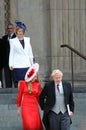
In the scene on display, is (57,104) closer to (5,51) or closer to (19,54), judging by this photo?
(19,54)

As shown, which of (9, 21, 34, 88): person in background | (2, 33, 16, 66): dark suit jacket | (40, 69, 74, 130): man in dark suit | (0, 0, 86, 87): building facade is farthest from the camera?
(0, 0, 86, 87): building facade

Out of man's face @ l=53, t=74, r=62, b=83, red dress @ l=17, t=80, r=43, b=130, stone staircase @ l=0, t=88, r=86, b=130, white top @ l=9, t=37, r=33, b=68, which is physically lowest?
A: stone staircase @ l=0, t=88, r=86, b=130

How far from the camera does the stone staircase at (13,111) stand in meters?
12.4

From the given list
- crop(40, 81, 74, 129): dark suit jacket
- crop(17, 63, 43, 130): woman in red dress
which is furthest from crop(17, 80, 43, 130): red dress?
crop(40, 81, 74, 129): dark suit jacket

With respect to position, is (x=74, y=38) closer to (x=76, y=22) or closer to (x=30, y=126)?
(x=76, y=22)

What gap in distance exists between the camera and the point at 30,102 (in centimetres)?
1095

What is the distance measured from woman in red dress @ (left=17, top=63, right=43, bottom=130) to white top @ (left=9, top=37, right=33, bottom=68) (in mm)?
2048

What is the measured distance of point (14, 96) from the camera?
47.2 feet

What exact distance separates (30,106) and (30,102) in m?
0.07

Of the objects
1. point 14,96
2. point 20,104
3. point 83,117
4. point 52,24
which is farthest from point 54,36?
point 20,104

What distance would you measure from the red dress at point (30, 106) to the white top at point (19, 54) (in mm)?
2113

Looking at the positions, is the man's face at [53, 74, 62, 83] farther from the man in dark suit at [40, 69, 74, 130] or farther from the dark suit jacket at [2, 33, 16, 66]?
the dark suit jacket at [2, 33, 16, 66]

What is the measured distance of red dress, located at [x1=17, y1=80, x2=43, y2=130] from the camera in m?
10.9

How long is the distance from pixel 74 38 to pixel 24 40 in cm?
492
